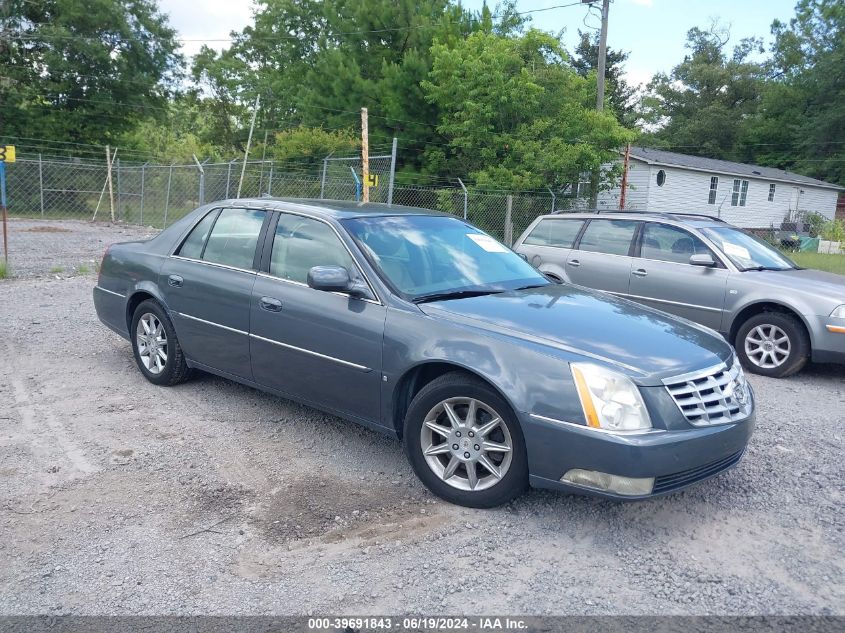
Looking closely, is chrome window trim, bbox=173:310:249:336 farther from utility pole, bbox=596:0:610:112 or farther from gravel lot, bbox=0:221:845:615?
utility pole, bbox=596:0:610:112

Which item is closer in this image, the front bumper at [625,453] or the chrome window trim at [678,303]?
the front bumper at [625,453]

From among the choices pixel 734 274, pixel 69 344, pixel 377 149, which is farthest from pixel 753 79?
pixel 69 344

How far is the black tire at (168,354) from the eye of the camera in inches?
214

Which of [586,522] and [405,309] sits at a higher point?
[405,309]

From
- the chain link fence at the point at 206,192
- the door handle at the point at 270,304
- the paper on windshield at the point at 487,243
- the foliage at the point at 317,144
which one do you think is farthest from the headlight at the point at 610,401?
the foliage at the point at 317,144

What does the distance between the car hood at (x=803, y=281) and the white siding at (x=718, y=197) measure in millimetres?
18801

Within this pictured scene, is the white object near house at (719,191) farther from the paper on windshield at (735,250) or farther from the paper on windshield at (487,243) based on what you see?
the paper on windshield at (487,243)

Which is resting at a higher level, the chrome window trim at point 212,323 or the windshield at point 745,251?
the windshield at point 745,251

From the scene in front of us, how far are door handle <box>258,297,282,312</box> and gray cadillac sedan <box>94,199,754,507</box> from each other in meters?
0.02

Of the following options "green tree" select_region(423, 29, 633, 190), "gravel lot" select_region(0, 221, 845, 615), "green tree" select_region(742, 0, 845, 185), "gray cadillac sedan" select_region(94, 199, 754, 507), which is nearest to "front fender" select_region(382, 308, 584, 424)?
Result: "gray cadillac sedan" select_region(94, 199, 754, 507)

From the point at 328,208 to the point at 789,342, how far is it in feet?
15.1

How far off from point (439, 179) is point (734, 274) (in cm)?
1842

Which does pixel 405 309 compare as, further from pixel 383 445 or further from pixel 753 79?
pixel 753 79

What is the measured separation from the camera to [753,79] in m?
56.1
